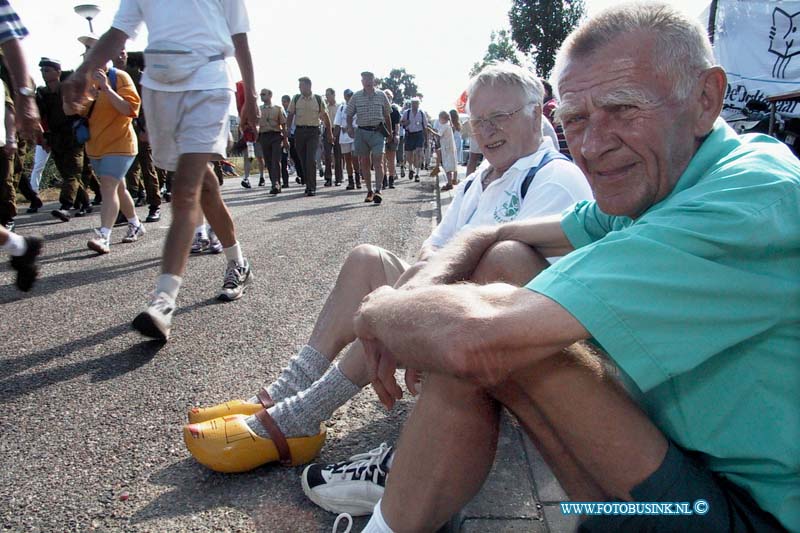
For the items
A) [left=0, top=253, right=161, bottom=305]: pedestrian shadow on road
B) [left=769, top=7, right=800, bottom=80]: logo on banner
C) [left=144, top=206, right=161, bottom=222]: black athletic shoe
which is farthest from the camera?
[left=144, top=206, right=161, bottom=222]: black athletic shoe

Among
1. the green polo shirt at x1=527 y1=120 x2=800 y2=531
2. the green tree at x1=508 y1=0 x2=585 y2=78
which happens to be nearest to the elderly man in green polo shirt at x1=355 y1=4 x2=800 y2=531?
the green polo shirt at x1=527 y1=120 x2=800 y2=531

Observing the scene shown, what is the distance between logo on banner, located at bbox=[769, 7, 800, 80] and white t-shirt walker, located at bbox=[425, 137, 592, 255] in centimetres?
682

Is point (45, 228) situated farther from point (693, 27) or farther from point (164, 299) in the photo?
point (693, 27)

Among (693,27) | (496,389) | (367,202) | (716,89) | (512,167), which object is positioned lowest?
(367,202)

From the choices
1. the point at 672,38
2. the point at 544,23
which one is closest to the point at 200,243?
the point at 672,38

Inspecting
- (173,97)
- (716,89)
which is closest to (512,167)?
(716,89)

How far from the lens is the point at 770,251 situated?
1055 mm

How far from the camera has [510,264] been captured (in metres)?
1.70

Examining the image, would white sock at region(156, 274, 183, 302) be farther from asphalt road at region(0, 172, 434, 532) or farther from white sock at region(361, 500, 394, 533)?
white sock at region(361, 500, 394, 533)

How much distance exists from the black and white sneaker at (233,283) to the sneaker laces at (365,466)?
2193 mm

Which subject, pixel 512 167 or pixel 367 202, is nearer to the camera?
pixel 512 167

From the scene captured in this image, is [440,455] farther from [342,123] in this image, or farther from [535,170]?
[342,123]

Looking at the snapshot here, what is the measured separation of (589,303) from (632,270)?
10 cm

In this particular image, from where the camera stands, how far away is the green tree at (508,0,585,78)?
4125 centimetres
